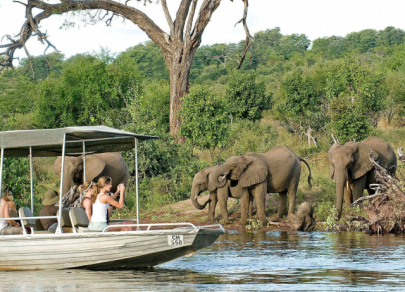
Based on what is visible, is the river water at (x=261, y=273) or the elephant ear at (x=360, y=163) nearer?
the river water at (x=261, y=273)

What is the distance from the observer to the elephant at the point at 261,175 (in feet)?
56.5

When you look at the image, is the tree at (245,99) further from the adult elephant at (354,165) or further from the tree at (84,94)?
the adult elephant at (354,165)

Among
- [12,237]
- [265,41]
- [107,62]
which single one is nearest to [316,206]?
[12,237]

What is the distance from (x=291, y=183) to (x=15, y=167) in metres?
7.81

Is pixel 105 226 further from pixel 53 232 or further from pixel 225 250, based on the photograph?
pixel 225 250

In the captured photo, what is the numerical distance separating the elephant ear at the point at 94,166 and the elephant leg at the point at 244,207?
379 centimetres

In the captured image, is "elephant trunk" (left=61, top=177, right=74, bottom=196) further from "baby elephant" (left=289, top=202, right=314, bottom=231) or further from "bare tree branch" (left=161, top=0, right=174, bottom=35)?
"bare tree branch" (left=161, top=0, right=174, bottom=35)

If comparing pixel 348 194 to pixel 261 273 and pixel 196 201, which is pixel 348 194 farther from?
pixel 261 273

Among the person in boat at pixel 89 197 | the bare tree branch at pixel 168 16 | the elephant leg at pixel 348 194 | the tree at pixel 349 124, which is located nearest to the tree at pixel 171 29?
the bare tree branch at pixel 168 16

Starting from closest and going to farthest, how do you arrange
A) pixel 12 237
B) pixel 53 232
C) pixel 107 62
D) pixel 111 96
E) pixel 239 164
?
pixel 12 237, pixel 53 232, pixel 239 164, pixel 111 96, pixel 107 62

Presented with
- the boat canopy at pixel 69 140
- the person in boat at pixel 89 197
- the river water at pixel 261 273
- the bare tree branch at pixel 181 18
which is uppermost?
the bare tree branch at pixel 181 18

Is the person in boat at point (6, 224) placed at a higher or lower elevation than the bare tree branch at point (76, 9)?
lower

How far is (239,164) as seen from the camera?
56.9 ft

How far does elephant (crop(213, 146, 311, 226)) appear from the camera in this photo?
17.2 m
